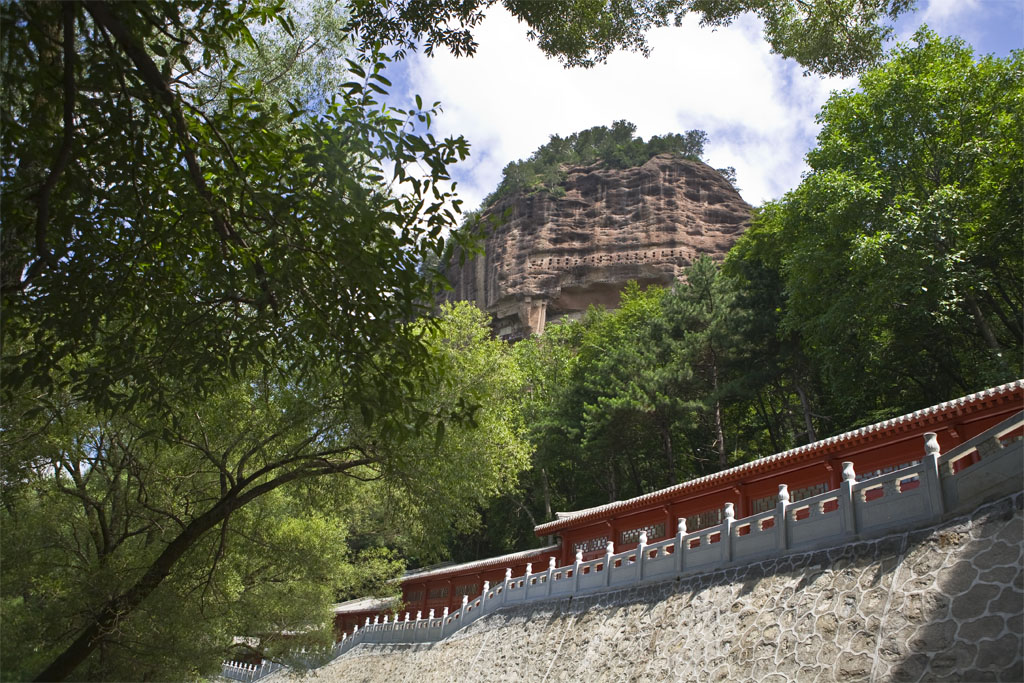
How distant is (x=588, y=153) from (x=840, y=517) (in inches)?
1804

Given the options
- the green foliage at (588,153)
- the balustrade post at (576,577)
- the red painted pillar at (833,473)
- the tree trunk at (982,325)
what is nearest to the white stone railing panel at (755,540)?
the red painted pillar at (833,473)

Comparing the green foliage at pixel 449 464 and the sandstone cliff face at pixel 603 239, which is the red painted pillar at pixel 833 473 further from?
the sandstone cliff face at pixel 603 239

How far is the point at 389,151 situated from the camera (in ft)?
16.3

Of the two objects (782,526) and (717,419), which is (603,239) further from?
(782,526)

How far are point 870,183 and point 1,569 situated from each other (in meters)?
20.8

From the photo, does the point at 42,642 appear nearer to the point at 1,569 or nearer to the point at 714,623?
the point at 1,569

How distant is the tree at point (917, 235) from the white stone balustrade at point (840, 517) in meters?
7.20

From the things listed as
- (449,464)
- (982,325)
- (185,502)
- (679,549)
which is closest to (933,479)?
(679,549)

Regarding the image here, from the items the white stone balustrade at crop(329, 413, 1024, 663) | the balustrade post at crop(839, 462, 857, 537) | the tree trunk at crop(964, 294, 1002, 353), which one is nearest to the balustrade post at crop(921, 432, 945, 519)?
the white stone balustrade at crop(329, 413, 1024, 663)

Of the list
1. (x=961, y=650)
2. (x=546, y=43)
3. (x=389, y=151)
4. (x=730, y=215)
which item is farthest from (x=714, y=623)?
(x=730, y=215)

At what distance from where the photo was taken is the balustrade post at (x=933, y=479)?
887cm

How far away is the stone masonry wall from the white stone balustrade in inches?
7.7

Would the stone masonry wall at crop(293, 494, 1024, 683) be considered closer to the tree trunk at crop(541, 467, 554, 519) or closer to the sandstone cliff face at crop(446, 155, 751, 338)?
the tree trunk at crop(541, 467, 554, 519)

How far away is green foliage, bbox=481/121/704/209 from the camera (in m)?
50.1
